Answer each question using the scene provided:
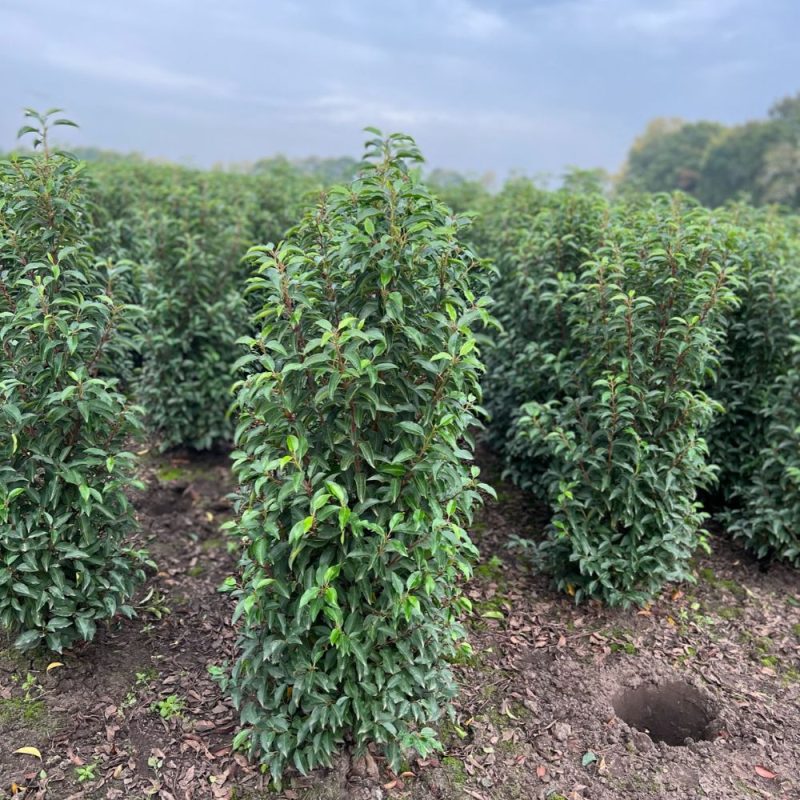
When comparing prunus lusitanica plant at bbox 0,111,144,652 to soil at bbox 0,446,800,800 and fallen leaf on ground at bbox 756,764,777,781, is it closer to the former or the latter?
soil at bbox 0,446,800,800

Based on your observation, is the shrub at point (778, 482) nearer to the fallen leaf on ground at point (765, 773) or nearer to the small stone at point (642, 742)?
the fallen leaf on ground at point (765, 773)

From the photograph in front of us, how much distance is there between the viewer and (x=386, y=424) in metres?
2.31

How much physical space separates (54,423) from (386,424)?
4.68 feet

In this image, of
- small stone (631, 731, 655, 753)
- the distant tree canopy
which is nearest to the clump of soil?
small stone (631, 731, 655, 753)

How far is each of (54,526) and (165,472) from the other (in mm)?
2298

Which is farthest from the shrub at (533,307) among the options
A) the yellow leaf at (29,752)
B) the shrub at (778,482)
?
the yellow leaf at (29,752)

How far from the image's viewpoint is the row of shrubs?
11.0 ft

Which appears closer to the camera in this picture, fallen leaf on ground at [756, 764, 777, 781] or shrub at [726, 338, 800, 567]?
fallen leaf on ground at [756, 764, 777, 781]

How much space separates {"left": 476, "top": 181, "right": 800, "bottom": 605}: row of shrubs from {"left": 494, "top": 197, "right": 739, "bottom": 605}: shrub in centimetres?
1

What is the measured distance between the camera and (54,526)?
2.70 m

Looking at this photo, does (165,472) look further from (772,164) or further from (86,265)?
(772,164)

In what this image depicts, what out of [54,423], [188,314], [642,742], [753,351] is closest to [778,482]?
[753,351]

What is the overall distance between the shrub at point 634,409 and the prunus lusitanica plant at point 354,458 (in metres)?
1.23

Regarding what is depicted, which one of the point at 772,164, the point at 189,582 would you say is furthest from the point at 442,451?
the point at 772,164
